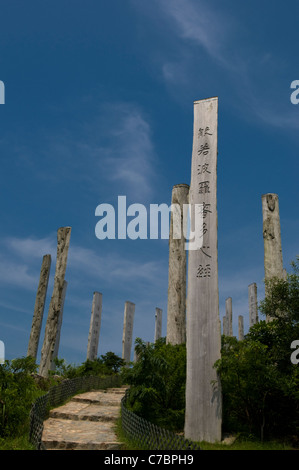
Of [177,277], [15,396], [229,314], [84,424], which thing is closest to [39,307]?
[177,277]

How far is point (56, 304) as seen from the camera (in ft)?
38.5

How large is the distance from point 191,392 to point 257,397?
1.13 meters

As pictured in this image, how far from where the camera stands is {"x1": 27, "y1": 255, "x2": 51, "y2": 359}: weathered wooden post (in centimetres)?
1355

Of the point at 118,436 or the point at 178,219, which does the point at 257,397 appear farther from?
the point at 178,219

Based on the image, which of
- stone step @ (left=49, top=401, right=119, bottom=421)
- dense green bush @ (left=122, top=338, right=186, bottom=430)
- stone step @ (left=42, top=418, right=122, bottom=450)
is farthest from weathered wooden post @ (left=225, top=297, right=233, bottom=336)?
A: stone step @ (left=42, top=418, right=122, bottom=450)

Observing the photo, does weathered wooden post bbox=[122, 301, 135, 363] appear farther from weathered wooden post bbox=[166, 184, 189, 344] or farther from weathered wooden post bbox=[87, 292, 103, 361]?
weathered wooden post bbox=[166, 184, 189, 344]

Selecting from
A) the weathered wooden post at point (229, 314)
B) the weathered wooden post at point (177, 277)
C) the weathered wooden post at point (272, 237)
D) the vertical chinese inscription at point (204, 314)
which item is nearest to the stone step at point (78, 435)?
the vertical chinese inscription at point (204, 314)

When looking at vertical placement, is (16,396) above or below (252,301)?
below

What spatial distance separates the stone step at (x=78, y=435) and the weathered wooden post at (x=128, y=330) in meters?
7.95

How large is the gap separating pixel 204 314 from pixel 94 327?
9.03m

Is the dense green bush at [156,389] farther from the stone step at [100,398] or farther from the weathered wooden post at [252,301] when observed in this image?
the weathered wooden post at [252,301]

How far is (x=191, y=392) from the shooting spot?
7.15m

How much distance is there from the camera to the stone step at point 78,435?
6445 mm

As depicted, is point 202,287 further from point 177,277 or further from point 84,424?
point 84,424
